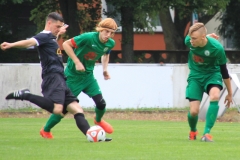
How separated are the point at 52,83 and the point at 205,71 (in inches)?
93.6

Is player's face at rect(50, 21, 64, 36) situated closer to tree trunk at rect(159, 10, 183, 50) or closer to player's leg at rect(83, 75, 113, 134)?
player's leg at rect(83, 75, 113, 134)

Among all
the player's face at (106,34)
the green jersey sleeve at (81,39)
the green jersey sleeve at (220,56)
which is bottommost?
the green jersey sleeve at (220,56)

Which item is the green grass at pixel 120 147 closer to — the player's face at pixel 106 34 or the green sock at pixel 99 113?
the green sock at pixel 99 113

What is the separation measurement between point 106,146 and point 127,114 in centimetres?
1119

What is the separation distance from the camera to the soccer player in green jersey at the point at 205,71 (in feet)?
37.3

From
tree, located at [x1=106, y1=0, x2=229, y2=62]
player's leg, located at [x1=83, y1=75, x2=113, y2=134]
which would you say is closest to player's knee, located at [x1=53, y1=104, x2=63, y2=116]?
player's leg, located at [x1=83, y1=75, x2=113, y2=134]

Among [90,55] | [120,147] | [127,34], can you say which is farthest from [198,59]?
[127,34]

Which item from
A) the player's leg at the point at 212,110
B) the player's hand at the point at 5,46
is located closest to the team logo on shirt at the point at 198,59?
the player's leg at the point at 212,110

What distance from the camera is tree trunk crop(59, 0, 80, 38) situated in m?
28.0

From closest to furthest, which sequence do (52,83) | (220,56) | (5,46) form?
(5,46) → (52,83) → (220,56)

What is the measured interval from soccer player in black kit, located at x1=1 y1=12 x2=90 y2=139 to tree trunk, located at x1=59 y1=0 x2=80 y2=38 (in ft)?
54.5

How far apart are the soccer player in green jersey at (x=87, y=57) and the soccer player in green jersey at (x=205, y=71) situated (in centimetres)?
128

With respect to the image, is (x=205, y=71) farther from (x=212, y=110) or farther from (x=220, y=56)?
(x=212, y=110)

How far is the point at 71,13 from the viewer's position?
91.7 feet
